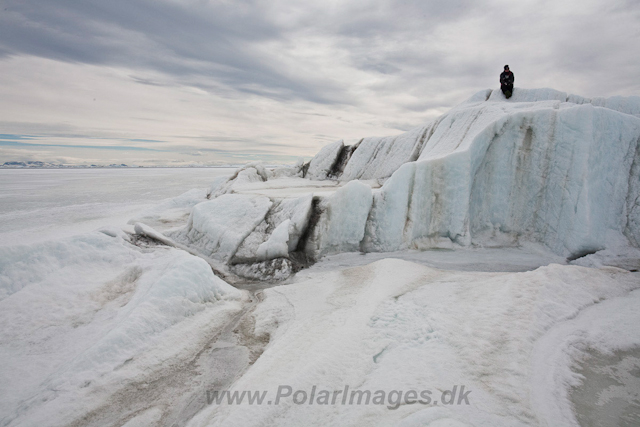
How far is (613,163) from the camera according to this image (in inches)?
295

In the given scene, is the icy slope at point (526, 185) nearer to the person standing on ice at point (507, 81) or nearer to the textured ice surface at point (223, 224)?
the person standing on ice at point (507, 81)

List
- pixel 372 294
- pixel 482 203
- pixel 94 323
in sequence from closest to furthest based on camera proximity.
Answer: pixel 94 323
pixel 372 294
pixel 482 203

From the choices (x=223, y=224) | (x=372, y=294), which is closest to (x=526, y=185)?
(x=372, y=294)

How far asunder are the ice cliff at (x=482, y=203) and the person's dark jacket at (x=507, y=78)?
260 cm

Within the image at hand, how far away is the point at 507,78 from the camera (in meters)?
10.8

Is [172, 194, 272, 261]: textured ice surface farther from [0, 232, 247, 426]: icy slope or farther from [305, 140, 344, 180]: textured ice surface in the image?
[305, 140, 344, 180]: textured ice surface

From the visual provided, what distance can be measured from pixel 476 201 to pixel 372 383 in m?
7.17

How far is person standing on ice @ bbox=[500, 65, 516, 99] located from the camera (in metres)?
10.8

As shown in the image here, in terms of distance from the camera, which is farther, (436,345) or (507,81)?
(507,81)

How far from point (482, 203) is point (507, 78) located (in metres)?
5.39

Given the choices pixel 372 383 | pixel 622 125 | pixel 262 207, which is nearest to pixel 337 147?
pixel 262 207

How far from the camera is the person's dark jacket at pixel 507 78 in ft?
35.4

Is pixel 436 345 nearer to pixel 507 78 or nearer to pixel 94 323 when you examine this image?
pixel 94 323

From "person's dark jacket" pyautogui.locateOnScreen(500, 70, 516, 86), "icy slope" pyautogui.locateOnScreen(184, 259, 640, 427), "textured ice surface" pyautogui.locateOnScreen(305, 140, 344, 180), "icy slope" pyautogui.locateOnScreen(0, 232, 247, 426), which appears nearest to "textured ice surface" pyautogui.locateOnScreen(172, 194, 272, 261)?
"icy slope" pyautogui.locateOnScreen(0, 232, 247, 426)
